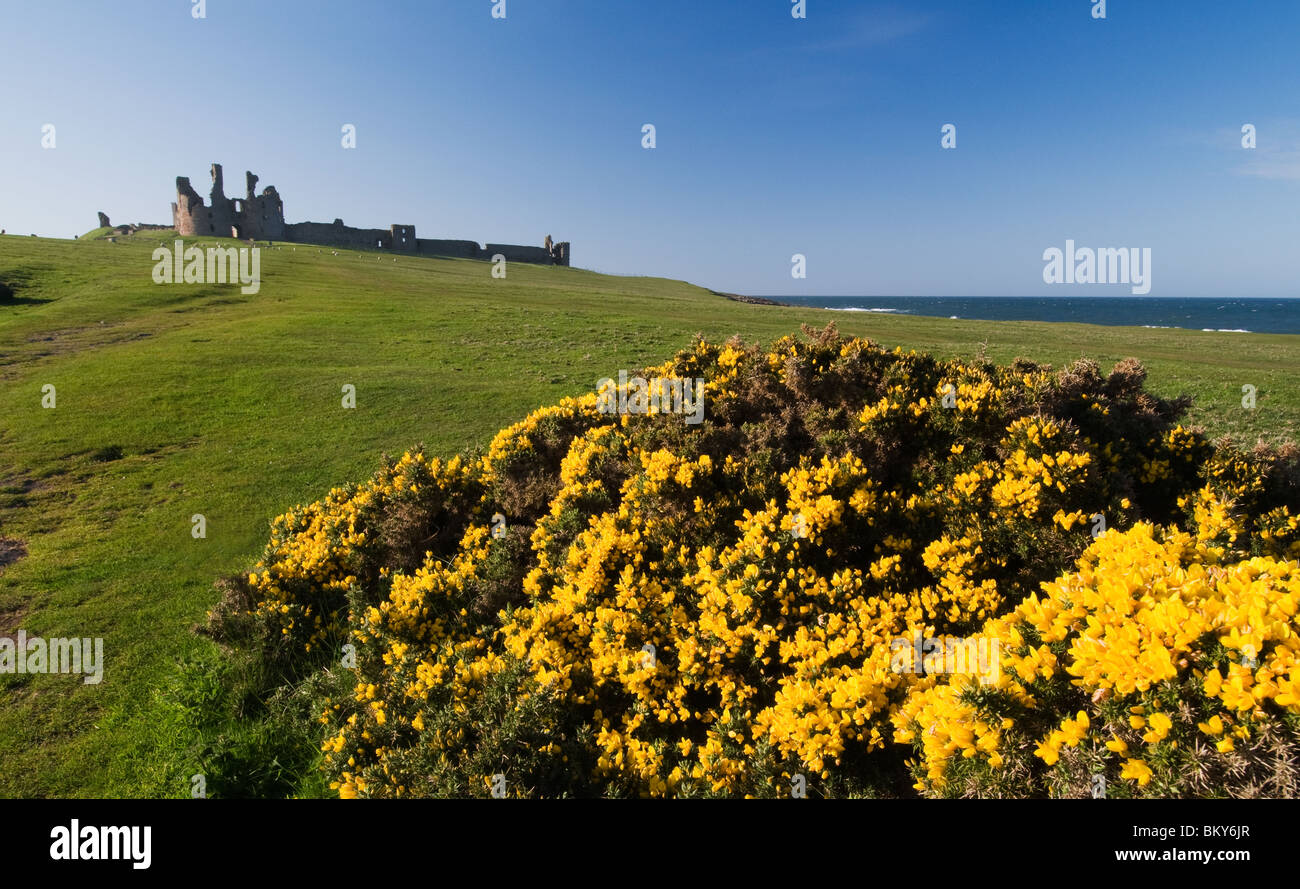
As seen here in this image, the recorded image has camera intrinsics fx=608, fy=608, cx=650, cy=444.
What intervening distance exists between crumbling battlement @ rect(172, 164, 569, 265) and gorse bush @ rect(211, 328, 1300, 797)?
94.2m

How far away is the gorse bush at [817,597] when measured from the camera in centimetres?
251

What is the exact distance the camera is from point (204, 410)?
50.2ft

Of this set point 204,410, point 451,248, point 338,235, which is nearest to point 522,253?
point 451,248

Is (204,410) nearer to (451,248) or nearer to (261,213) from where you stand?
(261,213)

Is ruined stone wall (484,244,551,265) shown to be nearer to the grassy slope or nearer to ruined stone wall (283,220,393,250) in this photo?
ruined stone wall (283,220,393,250)

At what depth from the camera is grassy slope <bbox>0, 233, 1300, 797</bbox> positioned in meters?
6.27

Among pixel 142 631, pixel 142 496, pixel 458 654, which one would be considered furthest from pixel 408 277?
pixel 458 654

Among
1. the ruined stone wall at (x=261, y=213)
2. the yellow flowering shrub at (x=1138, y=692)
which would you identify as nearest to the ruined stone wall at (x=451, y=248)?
the ruined stone wall at (x=261, y=213)

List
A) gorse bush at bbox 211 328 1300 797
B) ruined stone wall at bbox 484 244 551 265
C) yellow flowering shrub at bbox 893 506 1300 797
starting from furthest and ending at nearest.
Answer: ruined stone wall at bbox 484 244 551 265, gorse bush at bbox 211 328 1300 797, yellow flowering shrub at bbox 893 506 1300 797

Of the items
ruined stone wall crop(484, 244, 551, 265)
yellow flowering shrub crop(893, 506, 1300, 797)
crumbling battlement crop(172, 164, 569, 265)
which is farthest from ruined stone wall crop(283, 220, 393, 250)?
yellow flowering shrub crop(893, 506, 1300, 797)

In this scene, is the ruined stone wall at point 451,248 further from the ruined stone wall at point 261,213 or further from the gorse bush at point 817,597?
the gorse bush at point 817,597
